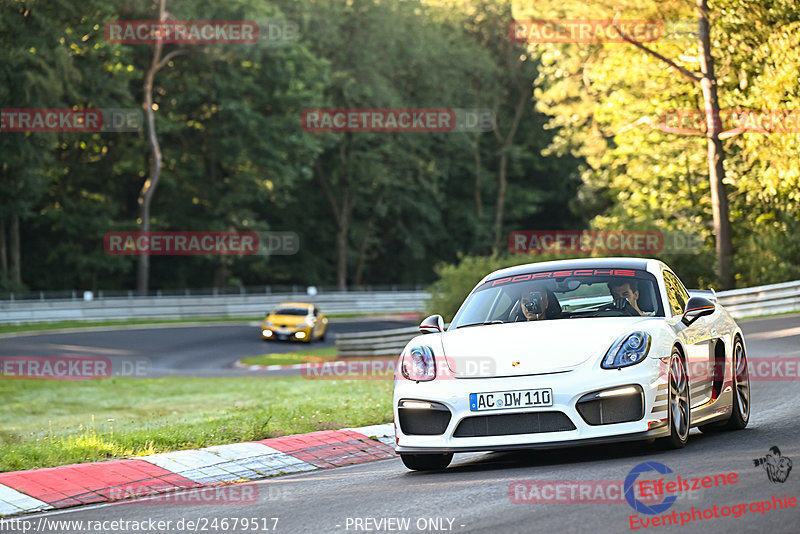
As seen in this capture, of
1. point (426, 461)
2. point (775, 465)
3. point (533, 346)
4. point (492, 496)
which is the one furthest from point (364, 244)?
point (492, 496)

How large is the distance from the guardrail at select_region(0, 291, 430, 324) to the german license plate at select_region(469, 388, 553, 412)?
37714 mm

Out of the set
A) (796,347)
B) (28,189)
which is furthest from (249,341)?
(796,347)

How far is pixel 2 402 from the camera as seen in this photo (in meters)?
20.8

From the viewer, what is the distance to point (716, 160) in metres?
34.3

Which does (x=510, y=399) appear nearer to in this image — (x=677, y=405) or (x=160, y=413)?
(x=677, y=405)

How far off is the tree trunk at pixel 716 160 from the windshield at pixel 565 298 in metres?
25.8

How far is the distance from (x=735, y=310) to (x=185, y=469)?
80.8 feet

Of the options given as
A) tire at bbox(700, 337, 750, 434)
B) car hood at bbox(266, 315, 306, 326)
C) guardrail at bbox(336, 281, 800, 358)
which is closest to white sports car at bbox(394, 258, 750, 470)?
tire at bbox(700, 337, 750, 434)

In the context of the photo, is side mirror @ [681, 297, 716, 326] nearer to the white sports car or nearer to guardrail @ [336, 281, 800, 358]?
the white sports car

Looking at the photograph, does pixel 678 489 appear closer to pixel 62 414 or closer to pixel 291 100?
pixel 62 414

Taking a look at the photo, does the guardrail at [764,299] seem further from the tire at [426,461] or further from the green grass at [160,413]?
the tire at [426,461]

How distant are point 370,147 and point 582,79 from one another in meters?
27.5

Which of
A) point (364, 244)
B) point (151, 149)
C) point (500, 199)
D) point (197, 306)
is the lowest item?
point (197, 306)

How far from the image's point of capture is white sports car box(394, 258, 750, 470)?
7.97 m
